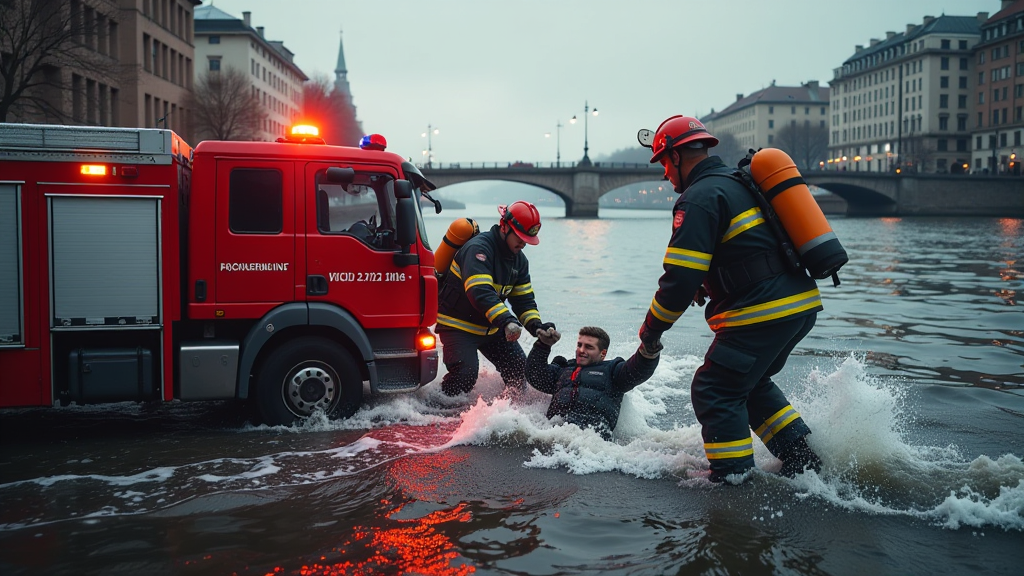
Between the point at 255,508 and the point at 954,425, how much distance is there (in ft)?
20.1

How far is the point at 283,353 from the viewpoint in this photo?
755cm

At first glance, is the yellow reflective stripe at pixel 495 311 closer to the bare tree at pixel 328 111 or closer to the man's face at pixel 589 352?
the man's face at pixel 589 352

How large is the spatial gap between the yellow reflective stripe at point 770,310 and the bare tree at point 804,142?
135488mm

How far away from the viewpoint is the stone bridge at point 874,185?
289 feet

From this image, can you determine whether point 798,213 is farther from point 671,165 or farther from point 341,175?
point 341,175

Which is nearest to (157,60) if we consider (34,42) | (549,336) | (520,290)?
(34,42)

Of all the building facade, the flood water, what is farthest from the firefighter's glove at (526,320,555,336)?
the building facade

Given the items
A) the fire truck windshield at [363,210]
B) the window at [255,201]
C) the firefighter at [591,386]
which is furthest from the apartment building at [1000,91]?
the window at [255,201]

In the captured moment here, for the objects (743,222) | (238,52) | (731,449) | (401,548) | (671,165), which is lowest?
(401,548)

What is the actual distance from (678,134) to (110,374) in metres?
4.59

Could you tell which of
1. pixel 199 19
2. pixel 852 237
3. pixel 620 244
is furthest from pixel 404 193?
pixel 199 19

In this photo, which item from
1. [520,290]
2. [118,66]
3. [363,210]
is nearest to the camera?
[363,210]

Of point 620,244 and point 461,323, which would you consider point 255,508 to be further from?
point 620,244

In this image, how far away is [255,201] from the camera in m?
7.46
